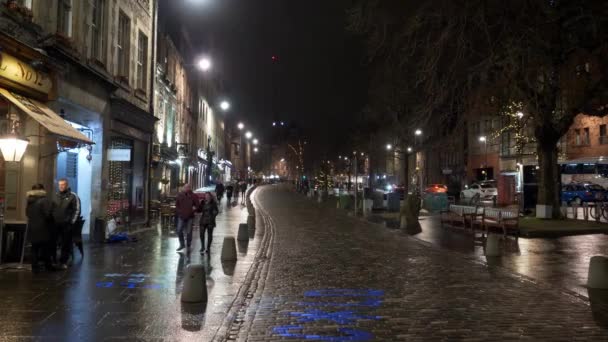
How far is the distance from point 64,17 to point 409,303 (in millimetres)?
11372

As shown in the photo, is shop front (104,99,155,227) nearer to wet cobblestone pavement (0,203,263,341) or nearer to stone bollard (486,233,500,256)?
wet cobblestone pavement (0,203,263,341)

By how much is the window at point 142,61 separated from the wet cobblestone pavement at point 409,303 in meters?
10.5

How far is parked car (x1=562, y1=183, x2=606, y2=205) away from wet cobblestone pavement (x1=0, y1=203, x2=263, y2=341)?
1284 inches

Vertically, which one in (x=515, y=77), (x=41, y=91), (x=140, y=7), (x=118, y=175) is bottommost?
(x=118, y=175)

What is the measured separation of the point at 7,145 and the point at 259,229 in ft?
39.7

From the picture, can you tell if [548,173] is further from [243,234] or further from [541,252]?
[243,234]

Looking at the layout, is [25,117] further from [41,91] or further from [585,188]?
[585,188]

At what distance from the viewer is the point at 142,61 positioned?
21266 millimetres

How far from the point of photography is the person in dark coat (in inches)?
411

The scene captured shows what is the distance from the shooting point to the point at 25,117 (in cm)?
1162

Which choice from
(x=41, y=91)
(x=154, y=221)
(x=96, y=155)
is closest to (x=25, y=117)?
(x=41, y=91)

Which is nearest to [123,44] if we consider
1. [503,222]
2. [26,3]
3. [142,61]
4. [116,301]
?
[142,61]

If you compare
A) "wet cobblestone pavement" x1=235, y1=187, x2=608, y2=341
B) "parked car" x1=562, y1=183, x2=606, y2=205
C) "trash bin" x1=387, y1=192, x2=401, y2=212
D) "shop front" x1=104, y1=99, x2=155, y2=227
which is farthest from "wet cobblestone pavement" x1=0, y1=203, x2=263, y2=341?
"parked car" x1=562, y1=183, x2=606, y2=205

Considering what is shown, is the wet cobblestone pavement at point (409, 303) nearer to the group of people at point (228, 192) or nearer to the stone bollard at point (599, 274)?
the stone bollard at point (599, 274)
